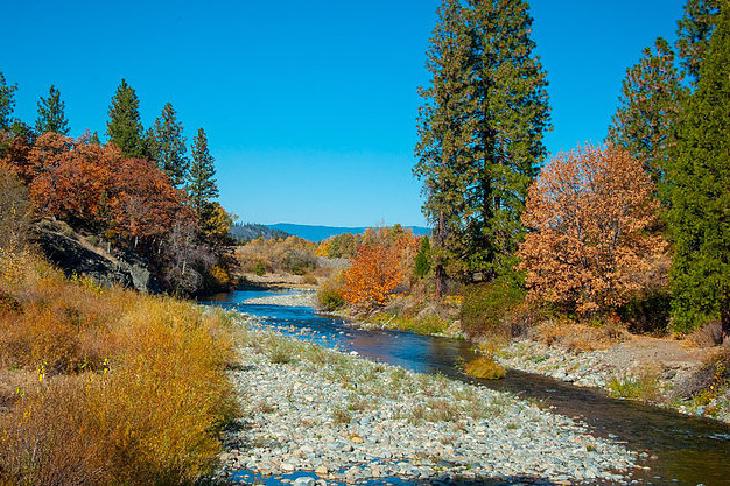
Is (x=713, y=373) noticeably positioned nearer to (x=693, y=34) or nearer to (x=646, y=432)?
(x=646, y=432)

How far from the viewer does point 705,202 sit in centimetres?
1823

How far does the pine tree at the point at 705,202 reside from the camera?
58.3 feet

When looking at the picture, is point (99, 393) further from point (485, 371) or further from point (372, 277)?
point (372, 277)

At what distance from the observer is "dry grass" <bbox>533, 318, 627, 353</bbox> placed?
21.7 meters

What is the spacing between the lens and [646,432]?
41.9 ft

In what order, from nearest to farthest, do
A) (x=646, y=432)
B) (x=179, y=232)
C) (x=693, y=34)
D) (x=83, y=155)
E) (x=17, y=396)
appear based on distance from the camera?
(x=17, y=396), (x=646, y=432), (x=693, y=34), (x=83, y=155), (x=179, y=232)

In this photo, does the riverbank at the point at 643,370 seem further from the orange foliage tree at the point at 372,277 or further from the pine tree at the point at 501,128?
the orange foliage tree at the point at 372,277

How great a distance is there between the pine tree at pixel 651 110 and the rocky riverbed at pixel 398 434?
1923cm

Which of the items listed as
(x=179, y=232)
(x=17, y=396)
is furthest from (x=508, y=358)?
(x=179, y=232)

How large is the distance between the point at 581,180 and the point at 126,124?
2028 inches

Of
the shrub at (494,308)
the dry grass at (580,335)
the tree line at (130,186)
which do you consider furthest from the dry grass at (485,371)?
the tree line at (130,186)

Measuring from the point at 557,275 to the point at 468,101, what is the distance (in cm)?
1353

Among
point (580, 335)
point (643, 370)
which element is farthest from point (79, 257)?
point (643, 370)

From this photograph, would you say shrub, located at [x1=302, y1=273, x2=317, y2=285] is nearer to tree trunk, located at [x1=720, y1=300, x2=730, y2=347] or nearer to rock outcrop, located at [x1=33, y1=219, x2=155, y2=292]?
rock outcrop, located at [x1=33, y1=219, x2=155, y2=292]
